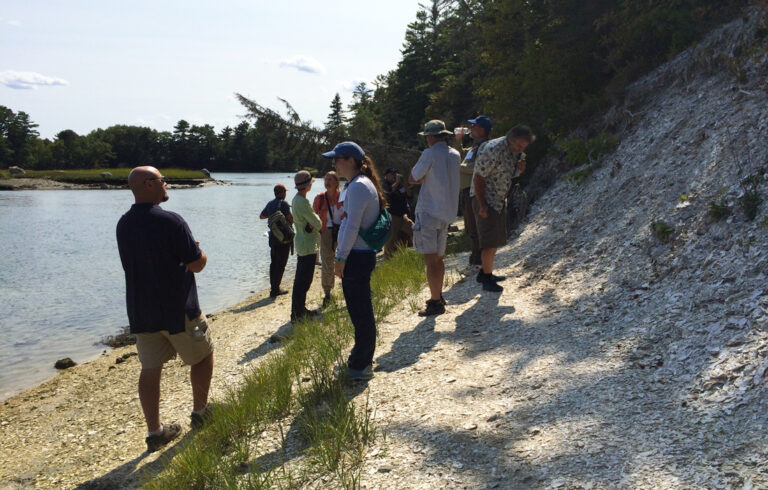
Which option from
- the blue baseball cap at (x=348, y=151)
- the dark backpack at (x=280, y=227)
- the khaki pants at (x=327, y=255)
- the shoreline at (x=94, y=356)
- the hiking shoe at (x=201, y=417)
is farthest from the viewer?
the dark backpack at (x=280, y=227)

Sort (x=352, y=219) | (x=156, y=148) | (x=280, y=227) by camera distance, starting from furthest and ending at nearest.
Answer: (x=156, y=148)
(x=280, y=227)
(x=352, y=219)

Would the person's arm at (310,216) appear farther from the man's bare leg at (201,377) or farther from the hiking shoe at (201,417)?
the hiking shoe at (201,417)

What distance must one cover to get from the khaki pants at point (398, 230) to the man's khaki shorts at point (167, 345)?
7227 millimetres

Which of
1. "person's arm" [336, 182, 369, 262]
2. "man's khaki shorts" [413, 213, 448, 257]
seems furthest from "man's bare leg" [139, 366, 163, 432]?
"man's khaki shorts" [413, 213, 448, 257]

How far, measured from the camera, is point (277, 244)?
11.4m

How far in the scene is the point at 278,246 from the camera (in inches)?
449

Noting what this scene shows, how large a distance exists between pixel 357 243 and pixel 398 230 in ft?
25.1

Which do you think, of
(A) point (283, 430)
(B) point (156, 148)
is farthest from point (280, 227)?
(B) point (156, 148)

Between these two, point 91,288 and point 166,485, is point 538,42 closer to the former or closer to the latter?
point 166,485

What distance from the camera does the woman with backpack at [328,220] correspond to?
829 cm

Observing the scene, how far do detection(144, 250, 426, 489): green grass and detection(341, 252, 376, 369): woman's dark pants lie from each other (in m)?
0.28

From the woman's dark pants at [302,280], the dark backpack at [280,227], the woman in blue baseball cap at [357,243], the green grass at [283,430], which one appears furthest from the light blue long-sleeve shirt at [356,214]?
the dark backpack at [280,227]

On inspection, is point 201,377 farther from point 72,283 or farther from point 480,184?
point 72,283

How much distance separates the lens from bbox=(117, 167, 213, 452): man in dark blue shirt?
175 inches
